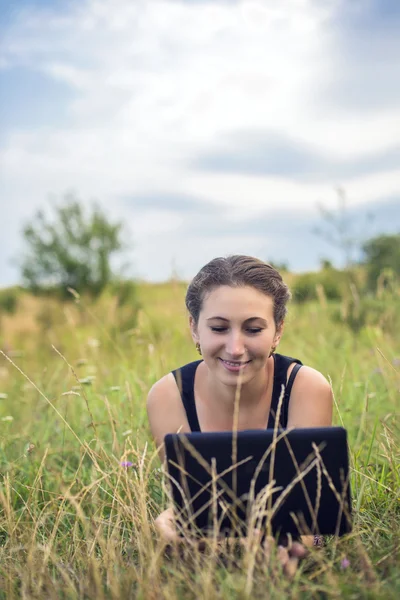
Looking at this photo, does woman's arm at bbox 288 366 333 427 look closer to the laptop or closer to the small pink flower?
the laptop

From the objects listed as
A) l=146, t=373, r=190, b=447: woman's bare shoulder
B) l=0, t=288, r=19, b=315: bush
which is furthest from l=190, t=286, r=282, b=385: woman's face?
l=0, t=288, r=19, b=315: bush

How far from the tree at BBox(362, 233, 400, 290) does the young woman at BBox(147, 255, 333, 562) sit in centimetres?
983

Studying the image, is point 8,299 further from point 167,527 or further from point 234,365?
point 167,527

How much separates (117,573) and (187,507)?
340 mm

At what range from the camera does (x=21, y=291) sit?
19.9 m

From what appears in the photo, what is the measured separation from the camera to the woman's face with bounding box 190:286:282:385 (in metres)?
2.72

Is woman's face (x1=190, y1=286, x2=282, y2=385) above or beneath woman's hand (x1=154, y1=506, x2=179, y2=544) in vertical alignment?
above

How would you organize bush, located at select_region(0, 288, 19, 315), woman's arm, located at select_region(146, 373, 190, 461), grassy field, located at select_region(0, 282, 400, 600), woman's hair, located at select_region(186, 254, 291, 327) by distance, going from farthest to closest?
bush, located at select_region(0, 288, 19, 315) → woman's arm, located at select_region(146, 373, 190, 461) → woman's hair, located at select_region(186, 254, 291, 327) → grassy field, located at select_region(0, 282, 400, 600)

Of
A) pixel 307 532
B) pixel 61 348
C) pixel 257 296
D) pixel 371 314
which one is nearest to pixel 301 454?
pixel 307 532

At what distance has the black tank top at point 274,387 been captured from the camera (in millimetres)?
A: 2998

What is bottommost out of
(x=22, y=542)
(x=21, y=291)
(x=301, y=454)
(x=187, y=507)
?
(x=22, y=542)

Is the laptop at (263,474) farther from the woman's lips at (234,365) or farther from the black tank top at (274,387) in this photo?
the black tank top at (274,387)

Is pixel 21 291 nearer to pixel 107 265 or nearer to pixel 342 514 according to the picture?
pixel 107 265

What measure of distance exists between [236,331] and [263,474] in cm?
61
